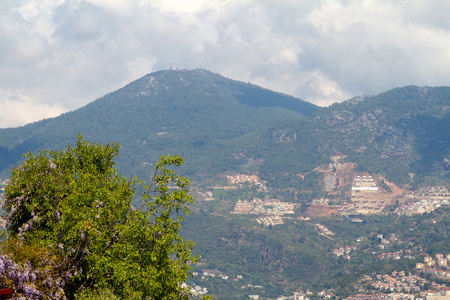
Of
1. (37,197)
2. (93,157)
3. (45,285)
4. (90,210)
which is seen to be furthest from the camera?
(93,157)

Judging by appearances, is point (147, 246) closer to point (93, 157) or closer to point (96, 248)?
point (96, 248)

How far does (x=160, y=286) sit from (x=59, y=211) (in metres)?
6.91

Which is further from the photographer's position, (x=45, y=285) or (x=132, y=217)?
(x=132, y=217)

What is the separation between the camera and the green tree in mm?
32125

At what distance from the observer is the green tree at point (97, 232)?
32125 mm

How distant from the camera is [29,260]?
103 feet

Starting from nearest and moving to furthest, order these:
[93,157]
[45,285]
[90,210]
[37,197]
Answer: [45,285] < [90,210] < [37,197] < [93,157]

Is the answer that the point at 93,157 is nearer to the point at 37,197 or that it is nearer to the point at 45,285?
the point at 37,197

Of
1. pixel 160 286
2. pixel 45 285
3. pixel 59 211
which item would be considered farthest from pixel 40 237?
pixel 160 286

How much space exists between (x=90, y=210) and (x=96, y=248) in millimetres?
2278

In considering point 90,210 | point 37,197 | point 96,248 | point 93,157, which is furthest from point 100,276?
point 93,157

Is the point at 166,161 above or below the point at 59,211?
above

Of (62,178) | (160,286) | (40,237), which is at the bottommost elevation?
(160,286)

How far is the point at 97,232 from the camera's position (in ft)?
108
